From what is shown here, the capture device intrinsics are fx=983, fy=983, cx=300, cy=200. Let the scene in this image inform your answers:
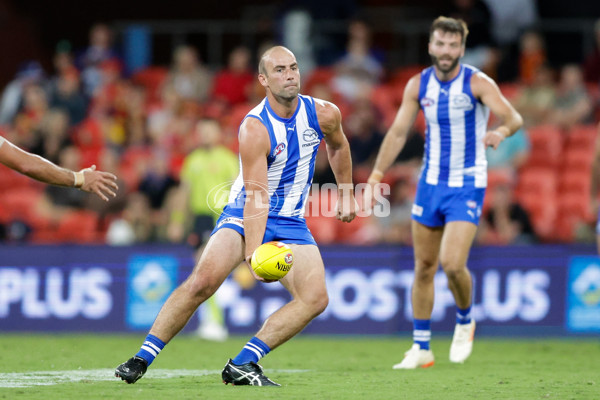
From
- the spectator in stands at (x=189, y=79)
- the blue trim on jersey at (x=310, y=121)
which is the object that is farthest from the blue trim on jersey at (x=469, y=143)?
the spectator in stands at (x=189, y=79)

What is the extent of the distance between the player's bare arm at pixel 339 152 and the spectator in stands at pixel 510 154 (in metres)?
6.31

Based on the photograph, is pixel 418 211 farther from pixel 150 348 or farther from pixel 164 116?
pixel 164 116

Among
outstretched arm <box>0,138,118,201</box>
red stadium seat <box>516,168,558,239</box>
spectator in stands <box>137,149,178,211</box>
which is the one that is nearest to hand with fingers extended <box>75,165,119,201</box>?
outstretched arm <box>0,138,118,201</box>

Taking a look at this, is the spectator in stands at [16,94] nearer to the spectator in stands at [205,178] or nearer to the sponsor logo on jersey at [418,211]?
the spectator in stands at [205,178]

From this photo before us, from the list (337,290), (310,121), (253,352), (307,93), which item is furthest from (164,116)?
(253,352)

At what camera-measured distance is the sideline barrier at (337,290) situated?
11.2 meters

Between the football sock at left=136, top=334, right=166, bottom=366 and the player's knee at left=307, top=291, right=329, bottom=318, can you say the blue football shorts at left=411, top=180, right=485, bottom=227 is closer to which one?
the player's knee at left=307, top=291, right=329, bottom=318

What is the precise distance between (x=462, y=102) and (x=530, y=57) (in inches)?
266

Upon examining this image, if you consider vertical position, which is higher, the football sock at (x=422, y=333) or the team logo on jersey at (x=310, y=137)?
the team logo on jersey at (x=310, y=137)

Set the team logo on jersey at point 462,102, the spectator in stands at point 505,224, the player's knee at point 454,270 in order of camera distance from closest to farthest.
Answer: the player's knee at point 454,270
the team logo on jersey at point 462,102
the spectator in stands at point 505,224

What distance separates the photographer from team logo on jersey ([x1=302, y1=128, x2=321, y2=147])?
6.73 m

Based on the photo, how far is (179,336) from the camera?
1134cm

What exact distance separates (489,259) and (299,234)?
16.6 feet

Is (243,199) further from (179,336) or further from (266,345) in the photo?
(179,336)
